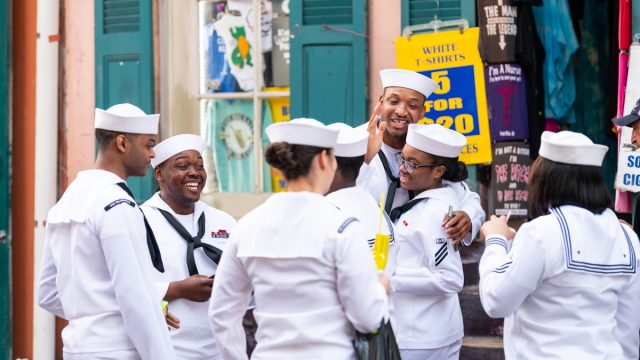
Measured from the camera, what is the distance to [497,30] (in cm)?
584

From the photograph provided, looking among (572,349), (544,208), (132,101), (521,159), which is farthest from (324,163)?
(132,101)

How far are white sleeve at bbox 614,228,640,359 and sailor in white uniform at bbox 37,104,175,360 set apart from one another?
158cm

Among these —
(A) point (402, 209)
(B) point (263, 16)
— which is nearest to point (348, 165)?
(A) point (402, 209)

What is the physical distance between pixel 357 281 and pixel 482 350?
3043 millimetres

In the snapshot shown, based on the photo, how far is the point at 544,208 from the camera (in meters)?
3.47

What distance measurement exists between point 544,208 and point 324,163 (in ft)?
2.65

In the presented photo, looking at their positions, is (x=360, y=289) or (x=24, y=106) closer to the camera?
(x=360, y=289)

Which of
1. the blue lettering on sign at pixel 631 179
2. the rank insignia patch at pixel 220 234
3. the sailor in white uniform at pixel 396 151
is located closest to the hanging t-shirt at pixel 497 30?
the blue lettering on sign at pixel 631 179

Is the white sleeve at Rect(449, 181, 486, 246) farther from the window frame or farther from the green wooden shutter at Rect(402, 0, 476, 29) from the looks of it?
the window frame

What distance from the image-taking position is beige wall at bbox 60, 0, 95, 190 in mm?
7090

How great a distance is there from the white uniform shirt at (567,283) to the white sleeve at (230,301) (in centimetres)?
84

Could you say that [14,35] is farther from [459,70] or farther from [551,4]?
[551,4]

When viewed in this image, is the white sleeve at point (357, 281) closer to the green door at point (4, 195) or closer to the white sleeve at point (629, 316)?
the white sleeve at point (629, 316)

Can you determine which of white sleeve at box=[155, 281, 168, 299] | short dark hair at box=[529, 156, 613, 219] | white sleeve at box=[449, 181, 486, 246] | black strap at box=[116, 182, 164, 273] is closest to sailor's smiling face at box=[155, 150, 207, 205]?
black strap at box=[116, 182, 164, 273]
